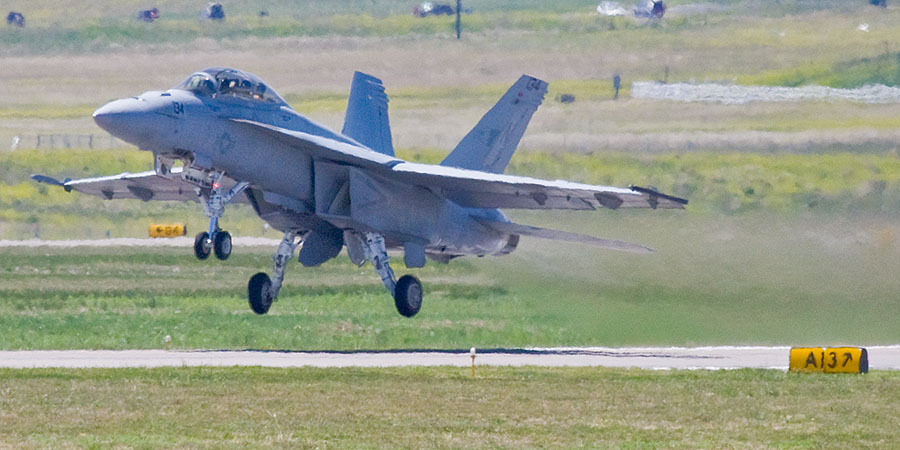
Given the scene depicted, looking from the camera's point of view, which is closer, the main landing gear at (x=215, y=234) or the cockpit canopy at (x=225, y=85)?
the main landing gear at (x=215, y=234)

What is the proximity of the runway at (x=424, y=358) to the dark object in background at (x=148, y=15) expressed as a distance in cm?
4627

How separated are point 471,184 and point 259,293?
4.60m

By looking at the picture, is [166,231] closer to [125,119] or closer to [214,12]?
[214,12]

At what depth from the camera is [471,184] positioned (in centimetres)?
2966

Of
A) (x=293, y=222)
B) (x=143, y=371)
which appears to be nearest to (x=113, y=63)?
(x=293, y=222)

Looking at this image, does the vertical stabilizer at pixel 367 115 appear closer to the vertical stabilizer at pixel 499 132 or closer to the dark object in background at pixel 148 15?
the vertical stabilizer at pixel 499 132

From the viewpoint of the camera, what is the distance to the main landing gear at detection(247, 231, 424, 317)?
2961 centimetres

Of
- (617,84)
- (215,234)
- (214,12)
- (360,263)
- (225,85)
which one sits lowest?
(360,263)

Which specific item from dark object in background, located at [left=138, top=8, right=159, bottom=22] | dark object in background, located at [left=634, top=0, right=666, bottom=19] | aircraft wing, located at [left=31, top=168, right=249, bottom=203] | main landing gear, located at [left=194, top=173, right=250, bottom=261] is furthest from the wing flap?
dark object in background, located at [left=138, top=8, right=159, bottom=22]

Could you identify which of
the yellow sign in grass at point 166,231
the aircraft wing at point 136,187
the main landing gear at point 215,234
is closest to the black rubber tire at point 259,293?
the main landing gear at point 215,234

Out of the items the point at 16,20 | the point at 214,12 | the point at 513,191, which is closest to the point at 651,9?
the point at 214,12

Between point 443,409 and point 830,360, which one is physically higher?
point 830,360

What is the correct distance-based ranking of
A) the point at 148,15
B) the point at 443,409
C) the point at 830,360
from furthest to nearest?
the point at 148,15, the point at 830,360, the point at 443,409

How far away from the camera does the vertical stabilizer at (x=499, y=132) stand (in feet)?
108
